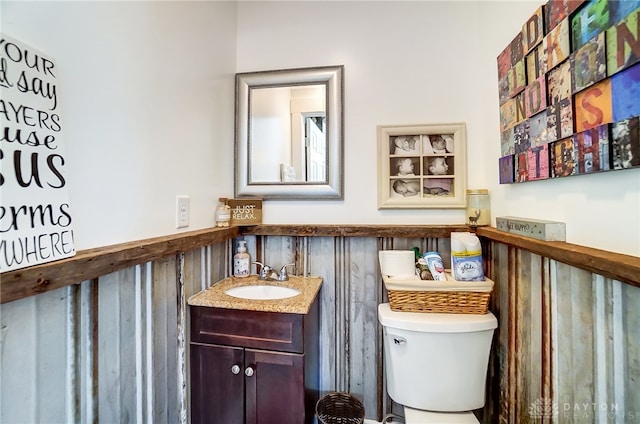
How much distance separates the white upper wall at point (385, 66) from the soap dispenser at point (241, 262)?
0.70 feet

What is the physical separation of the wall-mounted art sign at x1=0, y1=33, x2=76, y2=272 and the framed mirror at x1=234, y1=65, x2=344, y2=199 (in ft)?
2.89

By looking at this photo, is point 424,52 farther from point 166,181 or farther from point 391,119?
point 166,181

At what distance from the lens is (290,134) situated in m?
1.42

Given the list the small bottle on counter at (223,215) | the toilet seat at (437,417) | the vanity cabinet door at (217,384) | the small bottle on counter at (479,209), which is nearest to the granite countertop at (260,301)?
the vanity cabinet door at (217,384)

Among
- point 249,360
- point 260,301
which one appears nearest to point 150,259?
point 260,301

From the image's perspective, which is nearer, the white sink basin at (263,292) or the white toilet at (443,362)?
the white toilet at (443,362)

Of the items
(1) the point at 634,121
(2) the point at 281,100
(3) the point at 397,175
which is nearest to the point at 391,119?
(3) the point at 397,175

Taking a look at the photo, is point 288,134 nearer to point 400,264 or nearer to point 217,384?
point 400,264

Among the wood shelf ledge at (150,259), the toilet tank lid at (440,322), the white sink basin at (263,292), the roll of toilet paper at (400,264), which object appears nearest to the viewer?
the wood shelf ledge at (150,259)

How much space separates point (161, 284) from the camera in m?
0.95

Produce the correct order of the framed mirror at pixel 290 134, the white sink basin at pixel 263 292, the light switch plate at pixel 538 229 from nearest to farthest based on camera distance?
the light switch plate at pixel 538 229 → the white sink basin at pixel 263 292 → the framed mirror at pixel 290 134

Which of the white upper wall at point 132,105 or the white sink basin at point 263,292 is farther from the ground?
the white upper wall at point 132,105

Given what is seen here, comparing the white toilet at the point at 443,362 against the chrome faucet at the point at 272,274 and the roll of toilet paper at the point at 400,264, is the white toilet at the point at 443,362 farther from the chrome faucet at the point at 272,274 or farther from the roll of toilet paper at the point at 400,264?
the chrome faucet at the point at 272,274

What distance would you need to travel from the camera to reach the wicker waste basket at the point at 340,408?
1.25 m
